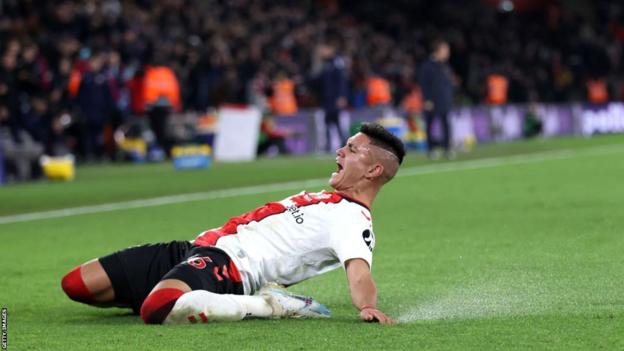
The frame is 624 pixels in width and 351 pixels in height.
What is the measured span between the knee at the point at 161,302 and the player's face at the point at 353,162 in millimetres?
998

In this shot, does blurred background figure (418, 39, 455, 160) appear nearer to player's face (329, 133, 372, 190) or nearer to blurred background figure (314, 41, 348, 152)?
blurred background figure (314, 41, 348, 152)

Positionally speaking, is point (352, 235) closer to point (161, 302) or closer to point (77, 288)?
point (161, 302)

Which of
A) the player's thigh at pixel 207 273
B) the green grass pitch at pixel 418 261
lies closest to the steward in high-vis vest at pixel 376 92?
the green grass pitch at pixel 418 261

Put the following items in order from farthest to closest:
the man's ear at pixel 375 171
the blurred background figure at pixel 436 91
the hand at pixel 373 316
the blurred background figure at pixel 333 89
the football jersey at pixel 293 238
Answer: the blurred background figure at pixel 333 89 → the blurred background figure at pixel 436 91 → the man's ear at pixel 375 171 → the football jersey at pixel 293 238 → the hand at pixel 373 316

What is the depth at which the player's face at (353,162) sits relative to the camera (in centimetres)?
670

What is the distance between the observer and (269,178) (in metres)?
20.0

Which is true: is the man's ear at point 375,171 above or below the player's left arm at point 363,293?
above

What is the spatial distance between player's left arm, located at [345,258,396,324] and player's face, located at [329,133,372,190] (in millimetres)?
530

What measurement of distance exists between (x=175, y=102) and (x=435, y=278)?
1922cm

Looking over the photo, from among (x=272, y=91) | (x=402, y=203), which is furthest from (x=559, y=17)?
(x=402, y=203)

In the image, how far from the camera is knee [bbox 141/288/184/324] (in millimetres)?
6379

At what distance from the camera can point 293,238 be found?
6.70 m

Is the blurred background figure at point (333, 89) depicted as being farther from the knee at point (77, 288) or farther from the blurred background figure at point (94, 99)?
the knee at point (77, 288)

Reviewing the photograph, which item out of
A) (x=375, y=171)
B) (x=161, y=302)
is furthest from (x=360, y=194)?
(x=161, y=302)
